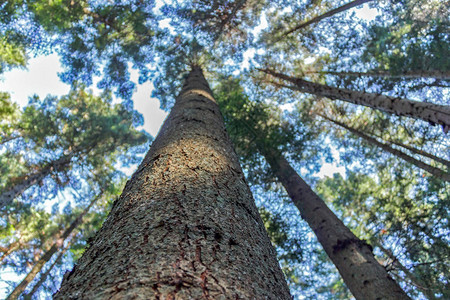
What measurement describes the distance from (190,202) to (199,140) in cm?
105

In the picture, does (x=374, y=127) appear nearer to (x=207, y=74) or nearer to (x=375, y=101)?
(x=375, y=101)

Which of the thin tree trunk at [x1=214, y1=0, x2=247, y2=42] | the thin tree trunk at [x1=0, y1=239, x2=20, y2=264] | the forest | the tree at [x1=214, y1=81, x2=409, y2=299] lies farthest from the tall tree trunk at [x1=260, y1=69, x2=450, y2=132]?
the thin tree trunk at [x1=0, y1=239, x2=20, y2=264]

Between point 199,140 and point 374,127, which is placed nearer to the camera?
→ point 199,140

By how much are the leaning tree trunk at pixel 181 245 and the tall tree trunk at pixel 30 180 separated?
1021 centimetres

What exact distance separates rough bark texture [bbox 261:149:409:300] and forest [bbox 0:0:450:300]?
1.2 inches

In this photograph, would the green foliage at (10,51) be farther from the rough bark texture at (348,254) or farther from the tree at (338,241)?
the rough bark texture at (348,254)

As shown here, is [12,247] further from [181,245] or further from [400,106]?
[400,106]

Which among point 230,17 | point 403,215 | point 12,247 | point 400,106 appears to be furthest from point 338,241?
point 12,247

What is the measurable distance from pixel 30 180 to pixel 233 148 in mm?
10801

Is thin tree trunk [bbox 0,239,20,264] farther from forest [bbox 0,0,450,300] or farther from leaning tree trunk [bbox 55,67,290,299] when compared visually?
leaning tree trunk [bbox 55,67,290,299]

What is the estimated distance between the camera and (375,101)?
5.23 m

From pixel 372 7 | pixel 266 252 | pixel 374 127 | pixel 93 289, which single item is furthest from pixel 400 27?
pixel 93 289

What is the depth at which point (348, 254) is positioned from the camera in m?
4.74

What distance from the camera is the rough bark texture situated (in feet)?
12.9
